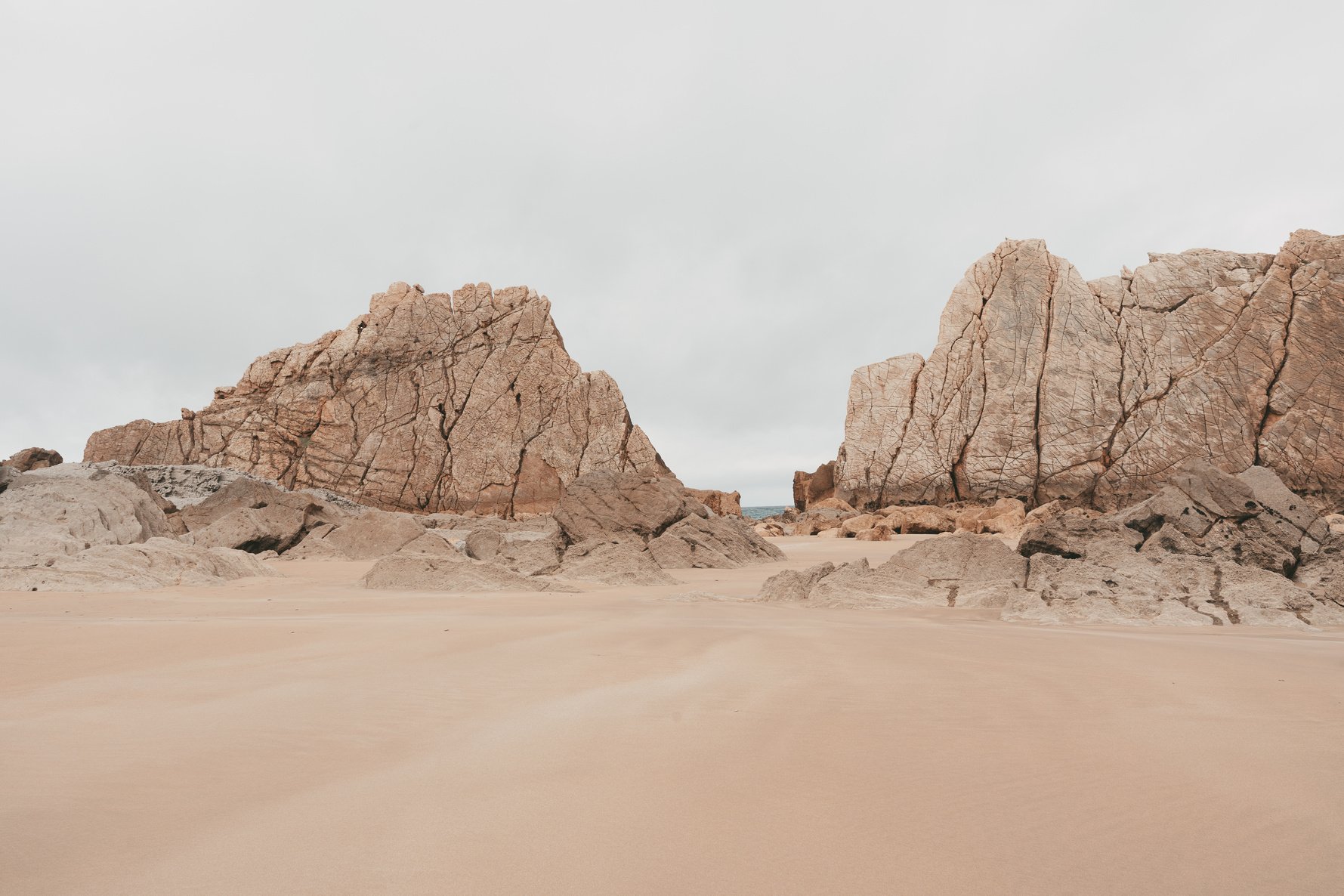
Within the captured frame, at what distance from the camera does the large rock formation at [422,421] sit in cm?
3092

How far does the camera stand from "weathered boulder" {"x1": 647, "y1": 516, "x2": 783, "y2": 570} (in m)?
10.9

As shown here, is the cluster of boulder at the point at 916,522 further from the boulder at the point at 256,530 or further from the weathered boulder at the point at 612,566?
the boulder at the point at 256,530

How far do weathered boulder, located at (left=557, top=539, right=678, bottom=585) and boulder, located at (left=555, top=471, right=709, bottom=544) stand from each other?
1.03 m

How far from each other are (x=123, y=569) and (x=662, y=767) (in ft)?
24.5

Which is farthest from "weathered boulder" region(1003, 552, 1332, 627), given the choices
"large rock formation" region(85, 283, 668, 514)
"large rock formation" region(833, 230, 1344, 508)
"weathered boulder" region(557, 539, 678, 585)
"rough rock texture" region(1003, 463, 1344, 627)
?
"large rock formation" region(85, 283, 668, 514)

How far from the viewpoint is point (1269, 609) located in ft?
16.5

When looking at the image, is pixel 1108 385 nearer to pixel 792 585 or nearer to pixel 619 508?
pixel 619 508

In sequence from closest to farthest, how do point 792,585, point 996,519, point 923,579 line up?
1. point 923,579
2. point 792,585
3. point 996,519

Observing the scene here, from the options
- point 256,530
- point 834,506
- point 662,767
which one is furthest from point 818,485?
point 662,767

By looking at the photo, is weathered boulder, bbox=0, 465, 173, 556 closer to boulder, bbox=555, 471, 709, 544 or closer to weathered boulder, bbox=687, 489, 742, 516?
boulder, bbox=555, 471, 709, 544

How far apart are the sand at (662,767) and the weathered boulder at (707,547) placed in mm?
7140

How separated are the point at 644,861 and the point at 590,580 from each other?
24.3 ft

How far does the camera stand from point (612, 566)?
359 inches

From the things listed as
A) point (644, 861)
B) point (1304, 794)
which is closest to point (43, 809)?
point (644, 861)
